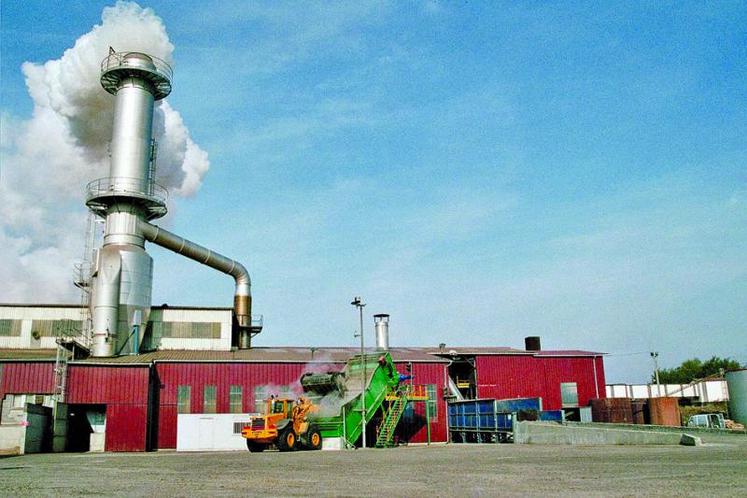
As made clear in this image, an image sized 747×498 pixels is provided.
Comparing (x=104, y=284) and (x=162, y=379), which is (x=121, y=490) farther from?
(x=104, y=284)

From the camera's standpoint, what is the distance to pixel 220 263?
46.9 metres

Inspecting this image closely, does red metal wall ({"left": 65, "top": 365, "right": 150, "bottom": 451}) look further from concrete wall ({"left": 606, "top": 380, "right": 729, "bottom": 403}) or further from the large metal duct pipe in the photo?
concrete wall ({"left": 606, "top": 380, "right": 729, "bottom": 403})

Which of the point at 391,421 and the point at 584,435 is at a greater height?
the point at 391,421

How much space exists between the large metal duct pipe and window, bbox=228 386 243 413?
386 inches

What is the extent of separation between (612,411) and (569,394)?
15.6 ft

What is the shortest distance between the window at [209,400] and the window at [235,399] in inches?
35.9

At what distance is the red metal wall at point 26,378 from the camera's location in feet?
118

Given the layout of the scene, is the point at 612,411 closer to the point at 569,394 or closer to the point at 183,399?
the point at 569,394

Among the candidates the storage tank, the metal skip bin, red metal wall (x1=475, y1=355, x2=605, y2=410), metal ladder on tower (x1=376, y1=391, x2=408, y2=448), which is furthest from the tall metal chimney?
the storage tank

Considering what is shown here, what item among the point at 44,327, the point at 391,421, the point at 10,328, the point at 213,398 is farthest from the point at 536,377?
the point at 10,328

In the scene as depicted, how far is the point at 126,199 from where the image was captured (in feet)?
136

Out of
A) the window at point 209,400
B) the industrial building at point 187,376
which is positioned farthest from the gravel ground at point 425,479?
the window at point 209,400

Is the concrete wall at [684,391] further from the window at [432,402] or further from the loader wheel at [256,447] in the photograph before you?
Answer: the loader wheel at [256,447]

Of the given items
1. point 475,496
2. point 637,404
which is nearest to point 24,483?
point 475,496
